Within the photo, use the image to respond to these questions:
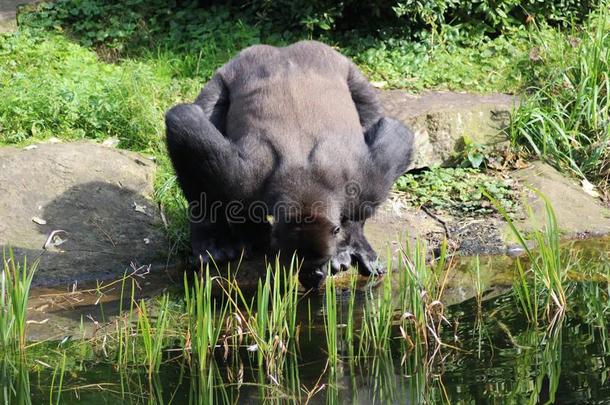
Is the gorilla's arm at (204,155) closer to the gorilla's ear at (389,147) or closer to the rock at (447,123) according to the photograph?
the gorilla's ear at (389,147)

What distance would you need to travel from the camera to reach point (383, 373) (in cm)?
509

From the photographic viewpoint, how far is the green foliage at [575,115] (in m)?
8.64

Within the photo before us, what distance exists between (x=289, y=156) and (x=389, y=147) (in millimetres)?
762

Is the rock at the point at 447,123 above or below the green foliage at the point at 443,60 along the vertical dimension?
below

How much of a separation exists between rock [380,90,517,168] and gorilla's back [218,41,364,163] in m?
1.53

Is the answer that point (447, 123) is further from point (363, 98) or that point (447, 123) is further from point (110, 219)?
point (110, 219)

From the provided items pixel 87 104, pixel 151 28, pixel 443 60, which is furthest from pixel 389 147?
pixel 151 28

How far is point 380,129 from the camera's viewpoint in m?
6.82

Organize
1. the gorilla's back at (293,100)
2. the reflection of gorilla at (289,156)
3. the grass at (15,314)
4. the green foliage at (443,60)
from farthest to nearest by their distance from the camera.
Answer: the green foliage at (443,60)
the gorilla's back at (293,100)
the reflection of gorilla at (289,156)
the grass at (15,314)

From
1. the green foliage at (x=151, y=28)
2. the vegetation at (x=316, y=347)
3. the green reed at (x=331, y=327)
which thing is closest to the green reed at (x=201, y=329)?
the vegetation at (x=316, y=347)

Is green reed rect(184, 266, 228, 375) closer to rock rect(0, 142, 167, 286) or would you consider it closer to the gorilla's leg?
the gorilla's leg

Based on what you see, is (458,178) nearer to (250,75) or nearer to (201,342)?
(250,75)

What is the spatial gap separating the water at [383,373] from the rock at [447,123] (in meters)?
3.07

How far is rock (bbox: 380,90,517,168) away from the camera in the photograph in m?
8.67
